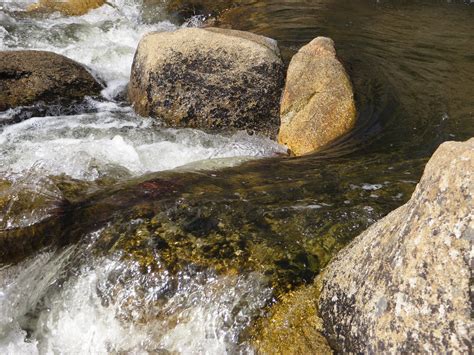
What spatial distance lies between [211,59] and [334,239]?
3554 mm

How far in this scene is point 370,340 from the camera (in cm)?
230

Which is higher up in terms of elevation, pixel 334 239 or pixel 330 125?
pixel 334 239

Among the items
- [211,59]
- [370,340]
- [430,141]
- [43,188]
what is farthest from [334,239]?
[211,59]

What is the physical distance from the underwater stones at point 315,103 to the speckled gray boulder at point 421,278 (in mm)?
3262

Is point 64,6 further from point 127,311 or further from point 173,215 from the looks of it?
point 127,311

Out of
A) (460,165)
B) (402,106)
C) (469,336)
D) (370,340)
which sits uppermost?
(460,165)

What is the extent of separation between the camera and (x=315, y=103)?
597 cm

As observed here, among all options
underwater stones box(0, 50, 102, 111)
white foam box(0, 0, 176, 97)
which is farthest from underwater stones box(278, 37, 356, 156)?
underwater stones box(0, 50, 102, 111)

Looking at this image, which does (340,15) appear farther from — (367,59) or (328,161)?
(328,161)

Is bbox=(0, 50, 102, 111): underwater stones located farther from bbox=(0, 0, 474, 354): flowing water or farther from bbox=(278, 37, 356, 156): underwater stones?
bbox=(278, 37, 356, 156): underwater stones

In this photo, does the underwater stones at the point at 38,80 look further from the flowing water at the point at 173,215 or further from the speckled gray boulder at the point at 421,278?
the speckled gray boulder at the point at 421,278

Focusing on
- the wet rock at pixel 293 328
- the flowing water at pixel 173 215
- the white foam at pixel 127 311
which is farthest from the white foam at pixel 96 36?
the wet rock at pixel 293 328

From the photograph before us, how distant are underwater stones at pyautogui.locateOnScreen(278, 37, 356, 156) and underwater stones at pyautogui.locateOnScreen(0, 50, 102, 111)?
8.83ft

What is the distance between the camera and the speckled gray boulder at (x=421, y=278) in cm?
205
